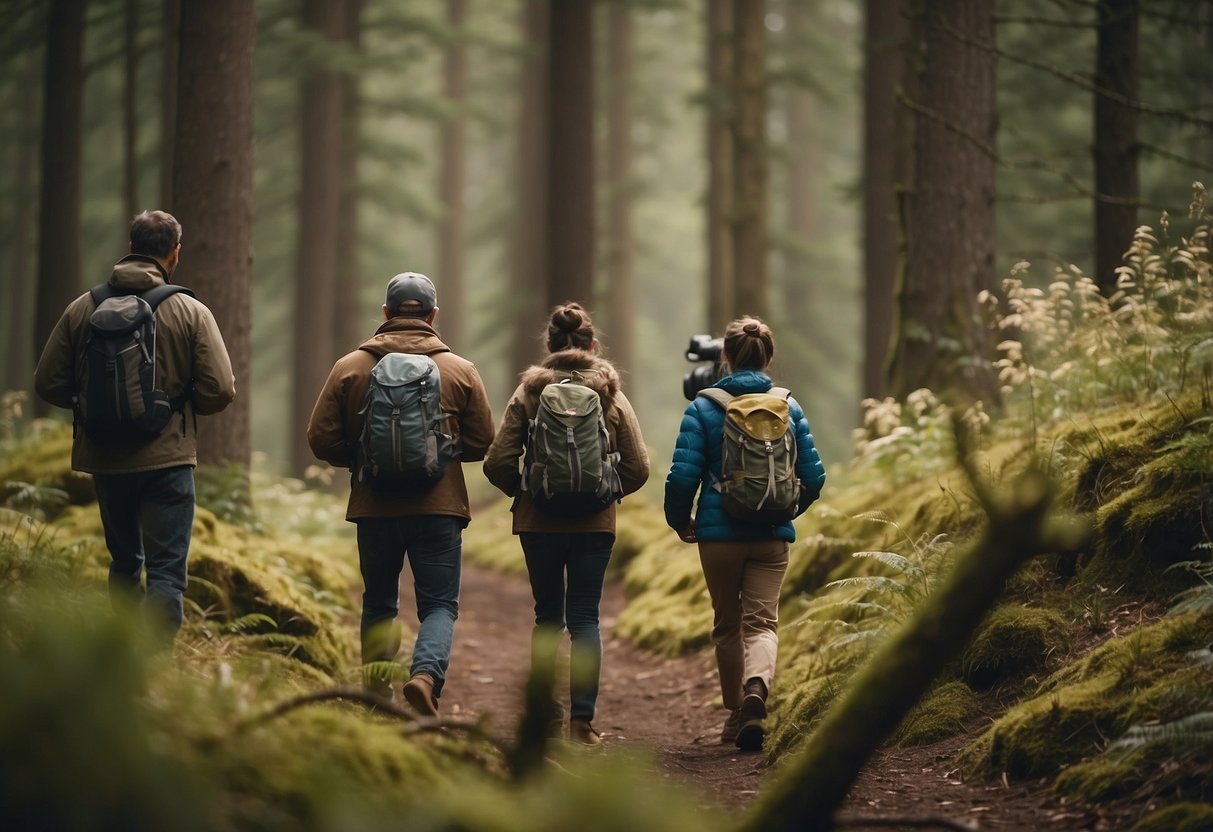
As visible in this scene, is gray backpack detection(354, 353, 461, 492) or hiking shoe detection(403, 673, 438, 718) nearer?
hiking shoe detection(403, 673, 438, 718)

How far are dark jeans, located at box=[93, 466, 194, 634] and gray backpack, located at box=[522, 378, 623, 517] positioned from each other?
171 centimetres

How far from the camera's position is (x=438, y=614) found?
5.75 meters

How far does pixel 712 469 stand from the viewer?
6.16 meters

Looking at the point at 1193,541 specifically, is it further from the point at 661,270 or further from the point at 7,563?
the point at 661,270

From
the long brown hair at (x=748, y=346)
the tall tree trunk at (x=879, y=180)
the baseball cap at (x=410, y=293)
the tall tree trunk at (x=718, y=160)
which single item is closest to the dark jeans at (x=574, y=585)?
the long brown hair at (x=748, y=346)

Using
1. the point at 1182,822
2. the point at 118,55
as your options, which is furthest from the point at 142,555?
the point at 118,55

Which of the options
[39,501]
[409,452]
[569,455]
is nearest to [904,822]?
[569,455]

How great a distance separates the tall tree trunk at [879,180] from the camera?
15.6 meters

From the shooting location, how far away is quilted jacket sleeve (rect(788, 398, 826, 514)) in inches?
243

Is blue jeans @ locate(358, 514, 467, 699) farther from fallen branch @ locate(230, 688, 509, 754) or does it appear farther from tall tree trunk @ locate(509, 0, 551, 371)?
tall tree trunk @ locate(509, 0, 551, 371)

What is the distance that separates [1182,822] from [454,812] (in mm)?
2385

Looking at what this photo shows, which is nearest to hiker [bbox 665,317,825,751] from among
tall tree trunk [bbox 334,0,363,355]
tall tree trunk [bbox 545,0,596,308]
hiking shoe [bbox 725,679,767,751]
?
hiking shoe [bbox 725,679,767,751]

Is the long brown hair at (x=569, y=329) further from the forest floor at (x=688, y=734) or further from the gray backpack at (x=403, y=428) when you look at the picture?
the forest floor at (x=688, y=734)

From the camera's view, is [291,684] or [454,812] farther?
[291,684]
